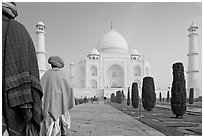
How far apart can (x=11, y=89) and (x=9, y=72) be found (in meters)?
0.10

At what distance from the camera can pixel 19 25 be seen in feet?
4.33

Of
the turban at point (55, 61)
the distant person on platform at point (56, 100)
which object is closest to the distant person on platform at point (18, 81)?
the distant person on platform at point (56, 100)

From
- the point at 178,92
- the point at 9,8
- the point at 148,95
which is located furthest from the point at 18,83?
the point at 148,95

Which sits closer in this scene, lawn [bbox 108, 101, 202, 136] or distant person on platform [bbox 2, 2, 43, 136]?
distant person on platform [bbox 2, 2, 43, 136]

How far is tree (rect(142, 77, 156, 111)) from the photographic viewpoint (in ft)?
34.6

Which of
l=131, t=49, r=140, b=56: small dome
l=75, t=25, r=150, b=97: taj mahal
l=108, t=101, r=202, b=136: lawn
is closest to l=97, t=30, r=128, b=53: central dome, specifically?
l=75, t=25, r=150, b=97: taj mahal

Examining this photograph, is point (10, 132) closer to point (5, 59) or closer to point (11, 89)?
point (11, 89)

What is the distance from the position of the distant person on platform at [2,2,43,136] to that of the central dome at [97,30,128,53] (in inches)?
1452

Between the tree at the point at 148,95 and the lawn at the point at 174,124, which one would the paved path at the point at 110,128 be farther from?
the tree at the point at 148,95

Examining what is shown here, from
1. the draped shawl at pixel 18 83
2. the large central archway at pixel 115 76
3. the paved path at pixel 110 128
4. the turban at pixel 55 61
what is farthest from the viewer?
the large central archway at pixel 115 76

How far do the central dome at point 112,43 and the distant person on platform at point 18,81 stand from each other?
3689 centimetres

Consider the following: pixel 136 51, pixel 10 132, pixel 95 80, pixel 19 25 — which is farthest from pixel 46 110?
pixel 136 51

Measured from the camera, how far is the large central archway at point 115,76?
128 feet

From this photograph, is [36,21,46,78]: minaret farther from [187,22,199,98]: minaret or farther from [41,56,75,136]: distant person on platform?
[41,56,75,136]: distant person on platform
